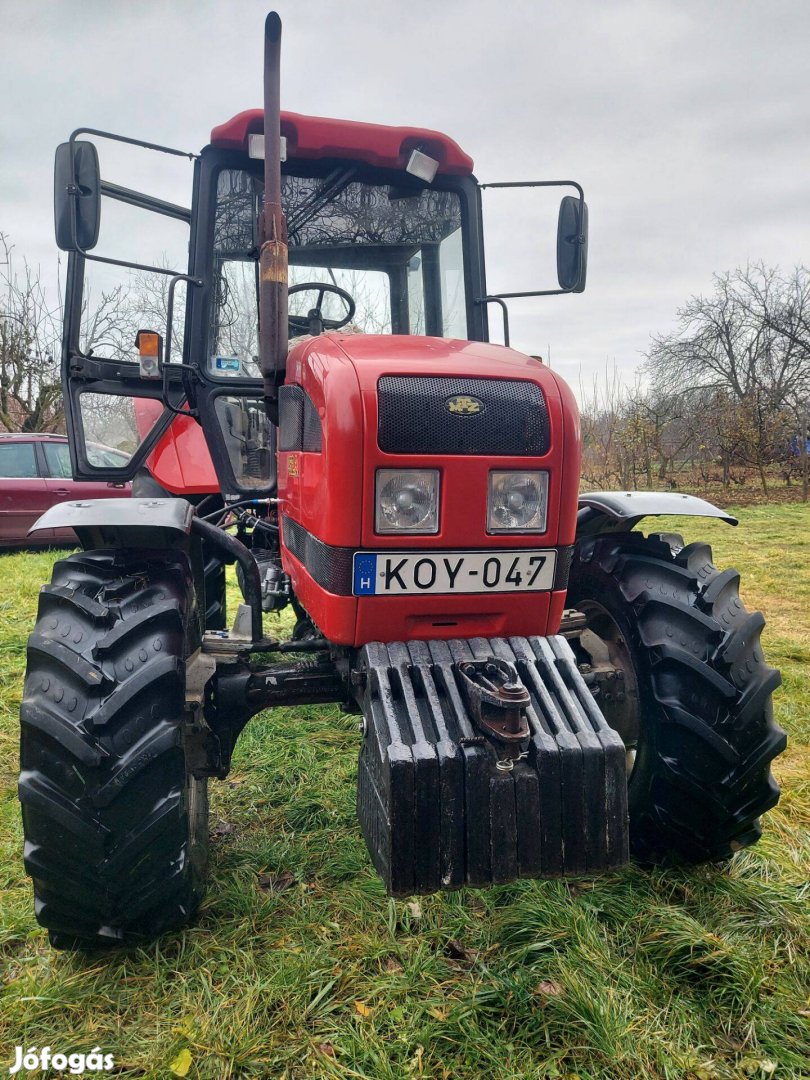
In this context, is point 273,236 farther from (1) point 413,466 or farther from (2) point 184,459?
(2) point 184,459

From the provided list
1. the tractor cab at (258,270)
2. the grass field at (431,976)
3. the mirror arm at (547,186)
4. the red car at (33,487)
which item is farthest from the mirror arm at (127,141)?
the red car at (33,487)

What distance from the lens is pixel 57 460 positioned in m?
9.29

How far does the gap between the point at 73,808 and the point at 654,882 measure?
5.79 ft

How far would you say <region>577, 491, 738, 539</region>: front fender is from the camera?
2.60 meters

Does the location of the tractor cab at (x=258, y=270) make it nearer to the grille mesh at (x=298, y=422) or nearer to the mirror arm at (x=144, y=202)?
the mirror arm at (x=144, y=202)

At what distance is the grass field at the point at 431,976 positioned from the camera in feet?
5.82

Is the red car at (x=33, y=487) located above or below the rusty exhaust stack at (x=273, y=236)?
below

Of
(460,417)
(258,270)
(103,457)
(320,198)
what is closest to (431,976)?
(460,417)

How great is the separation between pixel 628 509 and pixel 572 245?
3.76ft

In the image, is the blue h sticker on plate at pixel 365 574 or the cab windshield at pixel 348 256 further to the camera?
→ the cab windshield at pixel 348 256

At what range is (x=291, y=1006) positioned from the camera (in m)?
1.94

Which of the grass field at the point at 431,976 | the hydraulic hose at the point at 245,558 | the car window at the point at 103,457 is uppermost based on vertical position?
the car window at the point at 103,457

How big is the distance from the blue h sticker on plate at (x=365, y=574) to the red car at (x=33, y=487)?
24.0 feet

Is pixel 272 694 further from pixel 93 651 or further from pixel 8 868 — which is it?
pixel 8 868
